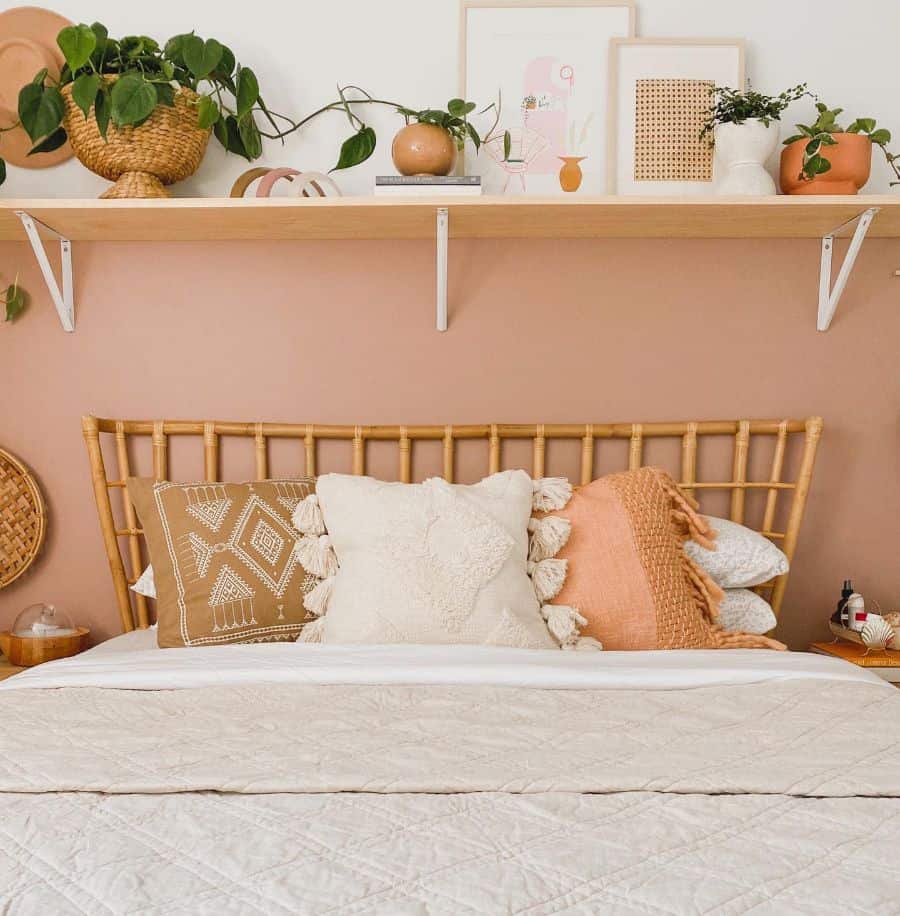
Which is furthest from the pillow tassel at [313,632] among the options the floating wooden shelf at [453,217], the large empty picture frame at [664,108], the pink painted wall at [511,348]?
the large empty picture frame at [664,108]

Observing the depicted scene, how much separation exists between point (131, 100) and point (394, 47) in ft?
Answer: 2.11

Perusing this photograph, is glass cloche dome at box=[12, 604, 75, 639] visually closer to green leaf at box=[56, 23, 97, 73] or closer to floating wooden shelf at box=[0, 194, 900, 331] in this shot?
floating wooden shelf at box=[0, 194, 900, 331]

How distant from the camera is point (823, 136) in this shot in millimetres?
2057

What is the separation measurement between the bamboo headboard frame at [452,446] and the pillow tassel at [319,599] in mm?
434

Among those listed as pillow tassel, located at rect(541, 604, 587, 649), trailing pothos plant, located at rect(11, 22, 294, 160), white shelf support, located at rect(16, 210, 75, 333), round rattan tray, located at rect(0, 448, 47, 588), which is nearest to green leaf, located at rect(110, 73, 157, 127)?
trailing pothos plant, located at rect(11, 22, 294, 160)

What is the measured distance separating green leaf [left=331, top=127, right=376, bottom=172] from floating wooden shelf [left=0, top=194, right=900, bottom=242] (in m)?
0.17

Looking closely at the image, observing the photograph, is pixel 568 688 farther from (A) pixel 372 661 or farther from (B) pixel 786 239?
(B) pixel 786 239

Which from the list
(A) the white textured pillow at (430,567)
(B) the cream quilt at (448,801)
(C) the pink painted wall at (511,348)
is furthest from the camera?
(C) the pink painted wall at (511,348)

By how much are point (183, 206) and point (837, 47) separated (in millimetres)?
1547

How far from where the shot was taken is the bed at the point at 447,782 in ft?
2.60

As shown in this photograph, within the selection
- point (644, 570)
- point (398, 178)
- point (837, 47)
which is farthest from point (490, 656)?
point (837, 47)

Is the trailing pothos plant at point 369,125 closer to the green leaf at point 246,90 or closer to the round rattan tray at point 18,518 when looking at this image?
the green leaf at point 246,90

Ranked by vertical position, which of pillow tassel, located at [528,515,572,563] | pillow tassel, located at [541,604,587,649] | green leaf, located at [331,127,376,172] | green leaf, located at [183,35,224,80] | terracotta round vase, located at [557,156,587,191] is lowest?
pillow tassel, located at [541,604,587,649]

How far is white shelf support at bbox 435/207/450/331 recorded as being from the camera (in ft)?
6.88
